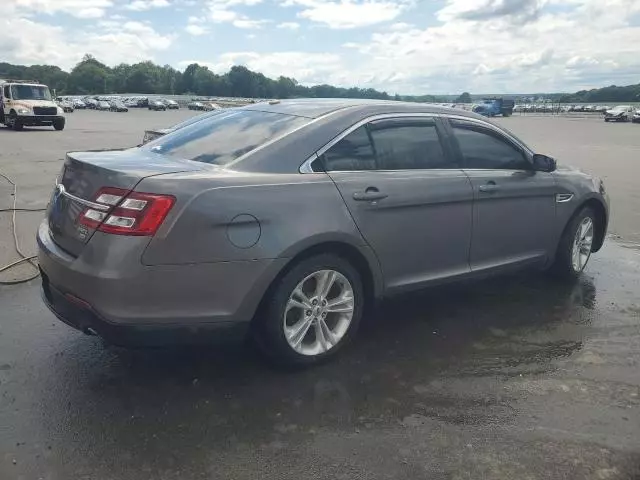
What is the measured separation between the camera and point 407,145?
4207mm

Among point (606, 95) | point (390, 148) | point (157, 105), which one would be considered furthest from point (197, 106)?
point (606, 95)

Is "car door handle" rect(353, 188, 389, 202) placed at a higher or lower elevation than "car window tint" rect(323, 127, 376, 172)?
lower

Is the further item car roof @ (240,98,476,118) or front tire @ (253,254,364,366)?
car roof @ (240,98,476,118)

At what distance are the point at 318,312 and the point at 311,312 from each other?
0.05 metres

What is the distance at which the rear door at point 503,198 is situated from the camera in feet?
15.0

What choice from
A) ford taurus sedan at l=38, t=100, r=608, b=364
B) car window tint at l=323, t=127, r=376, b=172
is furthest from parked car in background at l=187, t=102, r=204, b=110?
car window tint at l=323, t=127, r=376, b=172

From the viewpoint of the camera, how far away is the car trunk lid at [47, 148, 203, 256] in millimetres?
3203

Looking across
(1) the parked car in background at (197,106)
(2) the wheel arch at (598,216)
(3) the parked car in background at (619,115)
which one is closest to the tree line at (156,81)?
(1) the parked car in background at (197,106)

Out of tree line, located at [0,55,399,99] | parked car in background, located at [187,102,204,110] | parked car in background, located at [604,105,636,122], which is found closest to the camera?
parked car in background, located at [604,105,636,122]

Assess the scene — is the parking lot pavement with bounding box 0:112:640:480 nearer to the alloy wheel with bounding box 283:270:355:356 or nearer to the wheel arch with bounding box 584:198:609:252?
the alloy wheel with bounding box 283:270:355:356

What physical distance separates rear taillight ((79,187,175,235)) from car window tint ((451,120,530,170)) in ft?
7.95

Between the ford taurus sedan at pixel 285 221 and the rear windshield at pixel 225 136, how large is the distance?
0.02m

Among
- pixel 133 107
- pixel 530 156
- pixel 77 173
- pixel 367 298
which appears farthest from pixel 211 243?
pixel 133 107

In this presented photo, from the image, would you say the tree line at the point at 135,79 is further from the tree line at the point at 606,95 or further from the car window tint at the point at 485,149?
the car window tint at the point at 485,149
